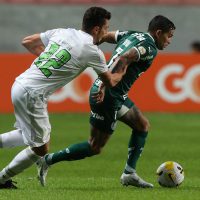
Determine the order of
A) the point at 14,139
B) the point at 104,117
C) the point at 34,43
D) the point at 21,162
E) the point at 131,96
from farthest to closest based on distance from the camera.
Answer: the point at 131,96, the point at 104,117, the point at 14,139, the point at 34,43, the point at 21,162

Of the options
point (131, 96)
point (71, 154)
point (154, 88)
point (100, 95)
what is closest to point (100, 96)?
point (100, 95)

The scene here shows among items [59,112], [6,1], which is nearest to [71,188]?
[59,112]

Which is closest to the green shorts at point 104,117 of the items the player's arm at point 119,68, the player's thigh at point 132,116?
the player's thigh at point 132,116

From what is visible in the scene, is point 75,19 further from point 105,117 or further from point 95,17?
point 95,17

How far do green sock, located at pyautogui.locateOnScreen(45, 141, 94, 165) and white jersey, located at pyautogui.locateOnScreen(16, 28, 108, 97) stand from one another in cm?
101

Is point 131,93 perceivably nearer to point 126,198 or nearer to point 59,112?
point 59,112

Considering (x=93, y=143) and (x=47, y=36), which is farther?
(x=93, y=143)

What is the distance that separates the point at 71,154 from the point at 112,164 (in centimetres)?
275

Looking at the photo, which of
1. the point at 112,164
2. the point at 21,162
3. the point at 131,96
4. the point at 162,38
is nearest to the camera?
the point at 21,162

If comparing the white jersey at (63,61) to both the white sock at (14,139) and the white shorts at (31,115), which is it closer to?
the white shorts at (31,115)

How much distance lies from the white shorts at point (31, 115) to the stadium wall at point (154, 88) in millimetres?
10652

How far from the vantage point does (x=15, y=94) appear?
27.3ft

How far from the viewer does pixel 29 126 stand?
8.38 m

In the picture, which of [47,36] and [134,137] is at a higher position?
[47,36]
